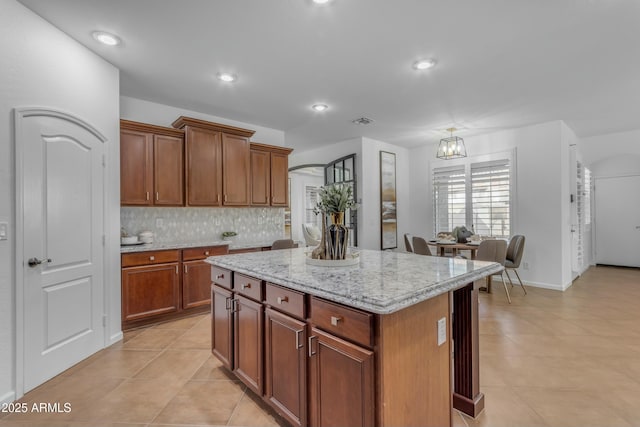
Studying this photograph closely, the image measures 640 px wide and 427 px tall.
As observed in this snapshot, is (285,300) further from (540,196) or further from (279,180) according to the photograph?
(540,196)

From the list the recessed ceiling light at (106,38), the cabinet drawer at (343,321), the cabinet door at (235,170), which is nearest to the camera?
the cabinet drawer at (343,321)

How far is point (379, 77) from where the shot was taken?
10.7 ft

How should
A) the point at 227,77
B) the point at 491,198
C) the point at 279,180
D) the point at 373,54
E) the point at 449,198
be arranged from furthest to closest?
the point at 449,198 < the point at 491,198 < the point at 279,180 < the point at 227,77 < the point at 373,54

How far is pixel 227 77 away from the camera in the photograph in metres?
3.22

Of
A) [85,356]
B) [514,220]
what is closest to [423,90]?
[514,220]

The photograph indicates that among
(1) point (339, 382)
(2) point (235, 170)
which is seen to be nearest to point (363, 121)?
(2) point (235, 170)

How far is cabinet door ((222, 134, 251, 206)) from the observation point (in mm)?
4188

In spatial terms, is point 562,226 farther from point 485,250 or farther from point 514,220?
point 485,250

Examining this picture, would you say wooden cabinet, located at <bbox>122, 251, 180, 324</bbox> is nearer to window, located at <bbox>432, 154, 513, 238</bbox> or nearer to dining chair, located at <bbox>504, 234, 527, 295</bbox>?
dining chair, located at <bbox>504, 234, 527, 295</bbox>

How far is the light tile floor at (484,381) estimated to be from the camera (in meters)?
1.90

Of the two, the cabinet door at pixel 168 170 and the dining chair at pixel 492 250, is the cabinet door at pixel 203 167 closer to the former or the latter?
the cabinet door at pixel 168 170

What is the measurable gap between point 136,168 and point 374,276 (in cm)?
315

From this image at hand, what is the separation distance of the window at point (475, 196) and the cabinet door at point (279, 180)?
129 inches

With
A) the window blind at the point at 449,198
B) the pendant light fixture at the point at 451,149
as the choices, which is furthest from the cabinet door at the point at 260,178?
the window blind at the point at 449,198
